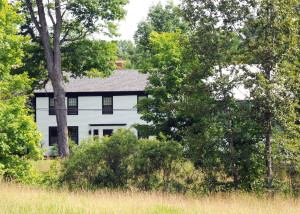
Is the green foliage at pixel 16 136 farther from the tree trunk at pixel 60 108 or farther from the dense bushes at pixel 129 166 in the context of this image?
the tree trunk at pixel 60 108

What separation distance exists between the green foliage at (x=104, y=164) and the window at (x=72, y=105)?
2146cm

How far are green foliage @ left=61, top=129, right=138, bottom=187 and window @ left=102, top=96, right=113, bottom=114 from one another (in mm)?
20807

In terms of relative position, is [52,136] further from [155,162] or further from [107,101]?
[155,162]

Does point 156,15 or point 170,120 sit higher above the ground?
point 156,15

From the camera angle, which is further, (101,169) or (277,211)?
(101,169)

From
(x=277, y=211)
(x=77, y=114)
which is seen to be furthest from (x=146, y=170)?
(x=77, y=114)

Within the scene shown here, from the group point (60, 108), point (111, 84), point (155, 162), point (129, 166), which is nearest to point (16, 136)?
point (129, 166)

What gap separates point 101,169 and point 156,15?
149 ft

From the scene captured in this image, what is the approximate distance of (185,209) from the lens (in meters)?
10.5

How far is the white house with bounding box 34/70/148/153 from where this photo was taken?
125 ft

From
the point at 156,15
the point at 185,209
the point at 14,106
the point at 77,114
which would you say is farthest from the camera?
the point at 156,15

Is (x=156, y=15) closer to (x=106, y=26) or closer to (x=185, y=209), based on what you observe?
(x=106, y=26)

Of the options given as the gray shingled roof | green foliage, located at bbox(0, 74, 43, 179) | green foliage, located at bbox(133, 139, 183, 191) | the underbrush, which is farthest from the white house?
green foliage, located at bbox(133, 139, 183, 191)

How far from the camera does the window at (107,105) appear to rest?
38.3m
